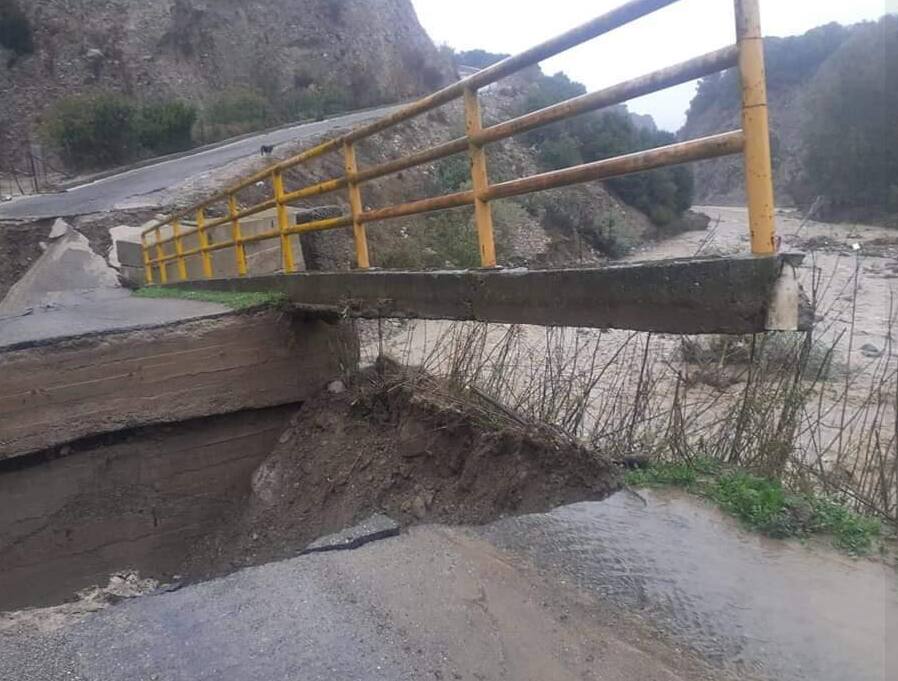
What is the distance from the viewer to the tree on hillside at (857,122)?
22.7ft

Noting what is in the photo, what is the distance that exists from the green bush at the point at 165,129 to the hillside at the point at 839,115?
22747mm

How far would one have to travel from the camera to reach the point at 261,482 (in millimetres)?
6465

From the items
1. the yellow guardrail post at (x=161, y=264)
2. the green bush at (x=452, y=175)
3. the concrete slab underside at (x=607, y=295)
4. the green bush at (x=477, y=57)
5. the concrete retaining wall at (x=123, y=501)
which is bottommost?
the concrete retaining wall at (x=123, y=501)

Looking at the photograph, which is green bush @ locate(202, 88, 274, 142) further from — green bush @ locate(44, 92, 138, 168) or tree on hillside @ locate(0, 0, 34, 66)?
tree on hillside @ locate(0, 0, 34, 66)

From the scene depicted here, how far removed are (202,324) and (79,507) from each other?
5.26 feet

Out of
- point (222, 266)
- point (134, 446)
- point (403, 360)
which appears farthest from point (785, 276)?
point (222, 266)

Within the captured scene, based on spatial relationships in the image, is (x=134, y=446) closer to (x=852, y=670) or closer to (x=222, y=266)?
(x=852, y=670)

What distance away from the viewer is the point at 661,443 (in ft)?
15.5

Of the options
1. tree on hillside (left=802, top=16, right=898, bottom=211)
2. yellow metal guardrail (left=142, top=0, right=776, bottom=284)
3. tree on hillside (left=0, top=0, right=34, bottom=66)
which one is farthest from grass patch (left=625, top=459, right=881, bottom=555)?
tree on hillside (left=0, top=0, right=34, bottom=66)

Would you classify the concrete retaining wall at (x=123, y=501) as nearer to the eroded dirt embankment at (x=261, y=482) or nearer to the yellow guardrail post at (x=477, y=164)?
the eroded dirt embankment at (x=261, y=482)

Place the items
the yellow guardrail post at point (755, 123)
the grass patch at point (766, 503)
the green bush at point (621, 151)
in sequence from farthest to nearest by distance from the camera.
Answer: the green bush at point (621, 151) → the grass patch at point (766, 503) → the yellow guardrail post at point (755, 123)

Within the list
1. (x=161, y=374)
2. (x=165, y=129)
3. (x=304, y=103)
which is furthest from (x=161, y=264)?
(x=304, y=103)

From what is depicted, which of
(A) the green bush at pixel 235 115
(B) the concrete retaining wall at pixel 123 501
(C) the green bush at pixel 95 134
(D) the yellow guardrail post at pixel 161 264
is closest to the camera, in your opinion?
(B) the concrete retaining wall at pixel 123 501

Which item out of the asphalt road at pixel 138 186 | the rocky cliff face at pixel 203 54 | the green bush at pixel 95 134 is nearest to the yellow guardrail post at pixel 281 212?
the asphalt road at pixel 138 186
